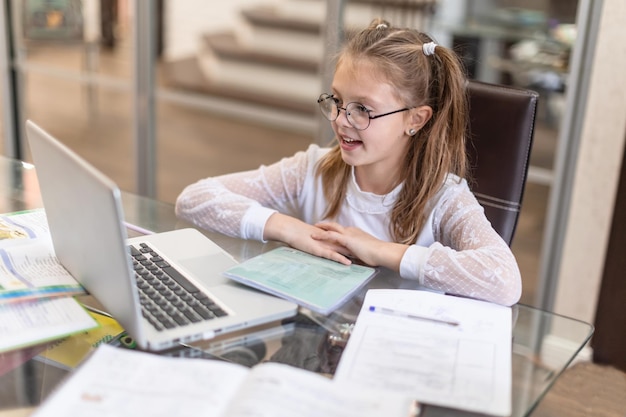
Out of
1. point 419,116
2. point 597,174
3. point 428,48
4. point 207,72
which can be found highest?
point 428,48

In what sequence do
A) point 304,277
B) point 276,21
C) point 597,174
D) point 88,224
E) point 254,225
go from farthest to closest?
point 276,21 → point 597,174 → point 254,225 → point 304,277 → point 88,224

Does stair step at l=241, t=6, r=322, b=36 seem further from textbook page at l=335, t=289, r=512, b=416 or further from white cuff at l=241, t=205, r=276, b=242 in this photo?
textbook page at l=335, t=289, r=512, b=416

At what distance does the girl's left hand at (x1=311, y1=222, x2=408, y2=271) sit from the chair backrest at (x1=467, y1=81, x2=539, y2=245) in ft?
1.20

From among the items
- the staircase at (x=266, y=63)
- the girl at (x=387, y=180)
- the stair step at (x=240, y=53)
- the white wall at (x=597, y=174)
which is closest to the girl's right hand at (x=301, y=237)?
the girl at (x=387, y=180)

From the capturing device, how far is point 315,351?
107 centimetres

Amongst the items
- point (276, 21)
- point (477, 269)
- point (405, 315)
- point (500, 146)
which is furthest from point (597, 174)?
point (276, 21)

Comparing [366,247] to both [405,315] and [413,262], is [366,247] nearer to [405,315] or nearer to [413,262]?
[413,262]

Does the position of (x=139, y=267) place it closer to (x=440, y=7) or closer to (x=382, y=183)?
(x=382, y=183)

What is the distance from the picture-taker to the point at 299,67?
11.0 ft

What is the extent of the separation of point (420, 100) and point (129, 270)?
0.75 metres

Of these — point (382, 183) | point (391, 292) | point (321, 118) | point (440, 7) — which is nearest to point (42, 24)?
point (321, 118)

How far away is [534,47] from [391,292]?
2.27 meters

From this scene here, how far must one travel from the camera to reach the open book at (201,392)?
0.88 meters

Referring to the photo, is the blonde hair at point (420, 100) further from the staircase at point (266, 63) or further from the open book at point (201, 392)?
the staircase at point (266, 63)
